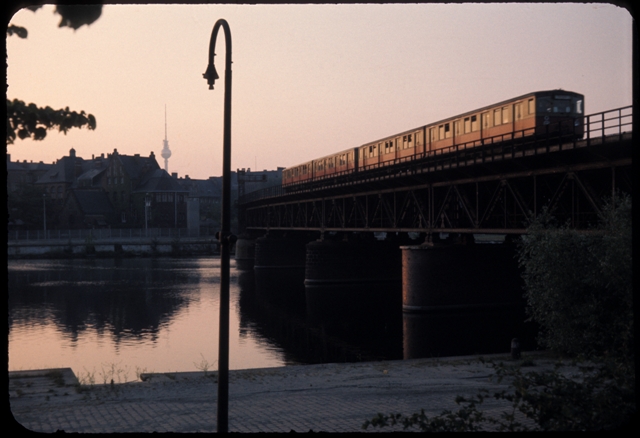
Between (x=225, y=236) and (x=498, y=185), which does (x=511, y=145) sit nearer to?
(x=498, y=185)

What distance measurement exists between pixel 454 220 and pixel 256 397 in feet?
103

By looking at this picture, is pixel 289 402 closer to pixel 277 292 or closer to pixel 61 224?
pixel 277 292

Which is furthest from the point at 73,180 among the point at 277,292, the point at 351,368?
the point at 351,368

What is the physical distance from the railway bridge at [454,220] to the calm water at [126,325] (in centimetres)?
755

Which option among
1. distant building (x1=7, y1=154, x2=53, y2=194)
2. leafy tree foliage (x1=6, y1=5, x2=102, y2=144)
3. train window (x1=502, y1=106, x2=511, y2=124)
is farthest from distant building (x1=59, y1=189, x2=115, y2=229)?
leafy tree foliage (x1=6, y1=5, x2=102, y2=144)

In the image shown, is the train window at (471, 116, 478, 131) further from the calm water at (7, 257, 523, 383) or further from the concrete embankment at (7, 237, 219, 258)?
the concrete embankment at (7, 237, 219, 258)

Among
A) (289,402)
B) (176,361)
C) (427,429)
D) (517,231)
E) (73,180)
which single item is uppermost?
(73,180)

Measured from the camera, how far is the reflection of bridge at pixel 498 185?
101ft

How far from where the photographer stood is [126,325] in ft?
138

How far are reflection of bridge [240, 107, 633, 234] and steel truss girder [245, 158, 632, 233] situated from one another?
0.04 m

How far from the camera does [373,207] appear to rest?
6412 centimetres

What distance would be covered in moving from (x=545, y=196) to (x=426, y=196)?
34.4 ft

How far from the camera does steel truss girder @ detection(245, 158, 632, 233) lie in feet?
107

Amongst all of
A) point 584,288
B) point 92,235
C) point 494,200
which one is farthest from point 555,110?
point 92,235
